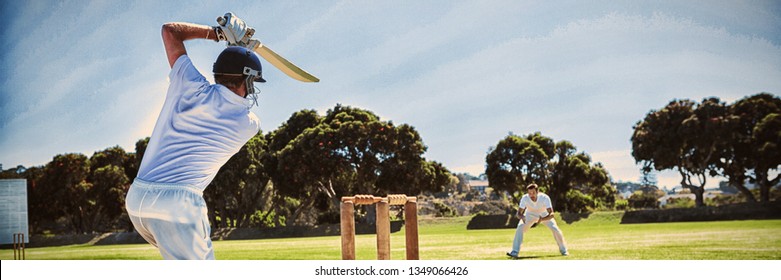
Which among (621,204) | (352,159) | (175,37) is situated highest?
(352,159)

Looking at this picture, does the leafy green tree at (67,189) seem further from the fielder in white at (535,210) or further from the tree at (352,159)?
the fielder in white at (535,210)

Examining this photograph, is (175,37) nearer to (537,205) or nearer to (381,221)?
(381,221)

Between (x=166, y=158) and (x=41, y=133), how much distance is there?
6829 mm

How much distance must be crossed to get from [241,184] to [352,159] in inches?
177

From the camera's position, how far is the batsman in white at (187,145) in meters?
2.82

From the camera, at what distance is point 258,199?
84.8ft

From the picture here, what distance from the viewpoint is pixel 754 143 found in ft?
34.4

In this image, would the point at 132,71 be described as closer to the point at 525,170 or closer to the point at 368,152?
the point at 368,152

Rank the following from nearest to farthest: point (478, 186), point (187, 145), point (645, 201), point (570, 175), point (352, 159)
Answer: point (187, 145), point (645, 201), point (352, 159), point (570, 175), point (478, 186)

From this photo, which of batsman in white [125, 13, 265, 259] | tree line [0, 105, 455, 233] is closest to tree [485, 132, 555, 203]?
tree line [0, 105, 455, 233]

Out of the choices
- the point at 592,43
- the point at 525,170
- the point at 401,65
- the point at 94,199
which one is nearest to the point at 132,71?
the point at 401,65

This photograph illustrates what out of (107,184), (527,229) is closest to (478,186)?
(107,184)

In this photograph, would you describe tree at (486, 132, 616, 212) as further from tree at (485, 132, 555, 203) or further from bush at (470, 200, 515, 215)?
bush at (470, 200, 515, 215)

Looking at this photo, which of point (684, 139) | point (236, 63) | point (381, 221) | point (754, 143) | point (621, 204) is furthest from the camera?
point (621, 204)
